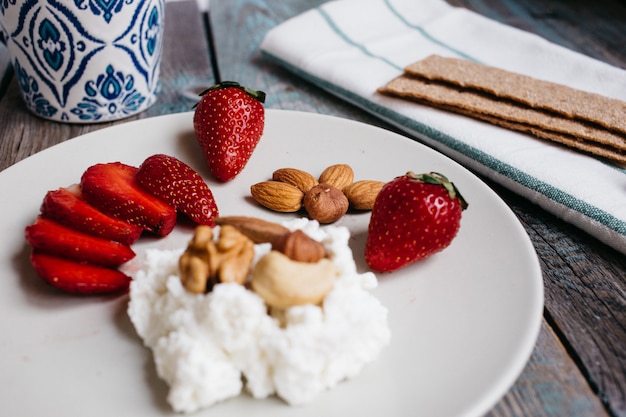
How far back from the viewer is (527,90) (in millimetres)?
1110

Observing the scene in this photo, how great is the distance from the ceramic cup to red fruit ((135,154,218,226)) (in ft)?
1.16

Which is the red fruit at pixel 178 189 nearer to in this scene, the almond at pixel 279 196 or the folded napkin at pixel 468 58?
the almond at pixel 279 196

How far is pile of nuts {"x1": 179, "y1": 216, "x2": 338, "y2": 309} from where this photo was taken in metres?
0.56

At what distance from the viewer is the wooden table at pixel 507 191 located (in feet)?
2.04

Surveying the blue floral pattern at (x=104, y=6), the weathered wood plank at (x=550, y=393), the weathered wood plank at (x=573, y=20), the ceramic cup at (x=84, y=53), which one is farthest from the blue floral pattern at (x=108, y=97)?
the weathered wood plank at (x=573, y=20)

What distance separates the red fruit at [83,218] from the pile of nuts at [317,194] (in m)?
0.20

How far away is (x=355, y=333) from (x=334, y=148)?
47 centimetres

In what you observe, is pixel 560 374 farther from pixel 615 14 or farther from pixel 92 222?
pixel 615 14

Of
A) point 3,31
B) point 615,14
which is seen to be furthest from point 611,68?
point 3,31

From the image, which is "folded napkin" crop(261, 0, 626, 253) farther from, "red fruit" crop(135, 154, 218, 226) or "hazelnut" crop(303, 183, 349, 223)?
"red fruit" crop(135, 154, 218, 226)

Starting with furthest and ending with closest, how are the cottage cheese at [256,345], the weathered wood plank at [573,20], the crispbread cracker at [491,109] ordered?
the weathered wood plank at [573,20]
the crispbread cracker at [491,109]
the cottage cheese at [256,345]

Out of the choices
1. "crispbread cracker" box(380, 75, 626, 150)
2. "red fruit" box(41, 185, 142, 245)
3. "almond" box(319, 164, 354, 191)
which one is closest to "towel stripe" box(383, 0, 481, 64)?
"crispbread cracker" box(380, 75, 626, 150)

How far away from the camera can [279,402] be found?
1.80 ft

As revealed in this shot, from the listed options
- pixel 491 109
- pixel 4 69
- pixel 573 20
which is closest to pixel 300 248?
pixel 491 109
